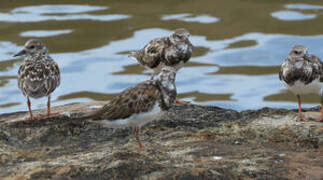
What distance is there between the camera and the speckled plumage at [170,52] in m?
11.7

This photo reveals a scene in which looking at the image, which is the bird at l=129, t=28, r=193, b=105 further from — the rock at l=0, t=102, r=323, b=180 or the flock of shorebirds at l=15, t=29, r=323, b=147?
the rock at l=0, t=102, r=323, b=180

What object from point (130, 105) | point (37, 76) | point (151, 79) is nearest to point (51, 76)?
point (37, 76)

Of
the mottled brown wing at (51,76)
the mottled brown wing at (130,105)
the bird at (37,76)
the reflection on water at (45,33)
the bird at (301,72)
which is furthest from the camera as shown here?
the reflection on water at (45,33)

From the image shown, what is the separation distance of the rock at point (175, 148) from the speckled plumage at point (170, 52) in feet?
6.17

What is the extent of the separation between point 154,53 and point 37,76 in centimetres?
280

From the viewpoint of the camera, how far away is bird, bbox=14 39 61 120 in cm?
964

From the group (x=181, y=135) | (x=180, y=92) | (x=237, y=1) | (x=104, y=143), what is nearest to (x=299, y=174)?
(x=181, y=135)

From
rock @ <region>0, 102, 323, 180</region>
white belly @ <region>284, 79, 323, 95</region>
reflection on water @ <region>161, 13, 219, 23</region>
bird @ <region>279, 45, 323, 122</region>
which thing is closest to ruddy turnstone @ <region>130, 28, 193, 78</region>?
rock @ <region>0, 102, 323, 180</region>

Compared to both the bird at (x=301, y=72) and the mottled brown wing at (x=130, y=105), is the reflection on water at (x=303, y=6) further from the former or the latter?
the mottled brown wing at (x=130, y=105)

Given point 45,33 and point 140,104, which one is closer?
point 140,104

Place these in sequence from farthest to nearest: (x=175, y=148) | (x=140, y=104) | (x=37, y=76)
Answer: (x=37, y=76) → (x=175, y=148) → (x=140, y=104)

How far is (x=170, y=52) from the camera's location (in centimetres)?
1166

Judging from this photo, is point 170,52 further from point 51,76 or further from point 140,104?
point 140,104

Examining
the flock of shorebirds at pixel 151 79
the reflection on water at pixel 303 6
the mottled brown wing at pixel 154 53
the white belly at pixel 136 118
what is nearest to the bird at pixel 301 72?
the flock of shorebirds at pixel 151 79
